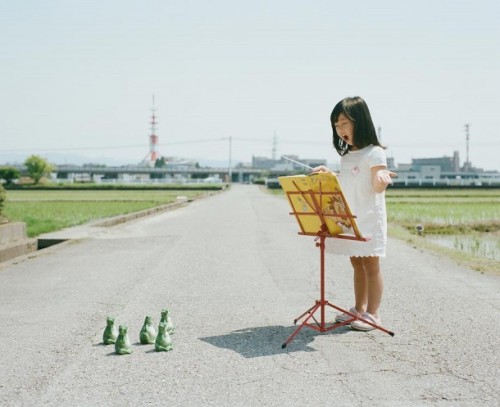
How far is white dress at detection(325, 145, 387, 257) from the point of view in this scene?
4.66 m

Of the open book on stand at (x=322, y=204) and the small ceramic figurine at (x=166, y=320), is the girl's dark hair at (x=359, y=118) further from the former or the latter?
the small ceramic figurine at (x=166, y=320)

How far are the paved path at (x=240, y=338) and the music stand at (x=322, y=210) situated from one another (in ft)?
1.55

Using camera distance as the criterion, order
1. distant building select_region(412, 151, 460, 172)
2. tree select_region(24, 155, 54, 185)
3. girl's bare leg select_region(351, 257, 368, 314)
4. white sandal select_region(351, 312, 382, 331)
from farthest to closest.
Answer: distant building select_region(412, 151, 460, 172), tree select_region(24, 155, 54, 185), girl's bare leg select_region(351, 257, 368, 314), white sandal select_region(351, 312, 382, 331)

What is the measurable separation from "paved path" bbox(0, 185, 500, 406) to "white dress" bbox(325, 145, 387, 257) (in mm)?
684

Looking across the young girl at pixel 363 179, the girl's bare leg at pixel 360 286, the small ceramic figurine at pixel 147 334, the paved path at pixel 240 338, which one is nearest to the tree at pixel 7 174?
the paved path at pixel 240 338

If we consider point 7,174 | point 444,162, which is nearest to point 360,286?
point 7,174

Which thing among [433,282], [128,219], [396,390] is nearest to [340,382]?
[396,390]

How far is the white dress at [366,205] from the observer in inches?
184

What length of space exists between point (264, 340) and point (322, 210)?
3.49ft

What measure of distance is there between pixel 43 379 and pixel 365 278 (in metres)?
2.57

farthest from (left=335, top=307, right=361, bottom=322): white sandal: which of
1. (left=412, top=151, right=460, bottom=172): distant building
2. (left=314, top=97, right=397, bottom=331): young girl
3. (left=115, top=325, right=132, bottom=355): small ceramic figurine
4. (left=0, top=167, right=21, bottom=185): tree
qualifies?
(left=412, top=151, right=460, bottom=172): distant building

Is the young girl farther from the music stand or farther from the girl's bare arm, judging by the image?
the music stand

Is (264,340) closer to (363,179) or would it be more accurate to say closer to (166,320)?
(166,320)

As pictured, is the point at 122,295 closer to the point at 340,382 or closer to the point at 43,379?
the point at 43,379
